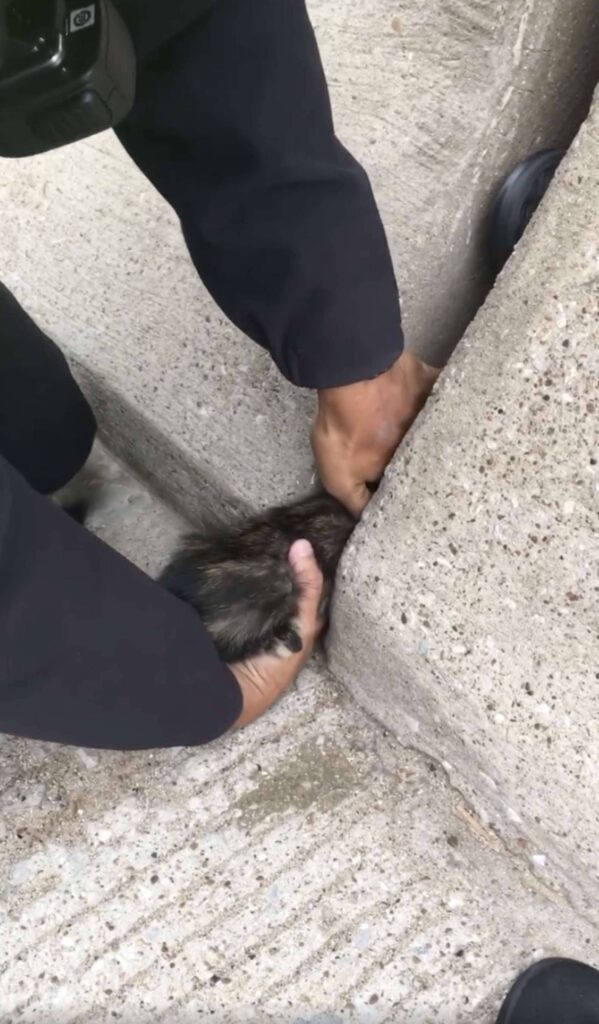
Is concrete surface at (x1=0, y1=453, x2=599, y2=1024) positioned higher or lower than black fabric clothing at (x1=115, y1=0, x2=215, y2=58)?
lower

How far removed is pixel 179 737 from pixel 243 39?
92cm

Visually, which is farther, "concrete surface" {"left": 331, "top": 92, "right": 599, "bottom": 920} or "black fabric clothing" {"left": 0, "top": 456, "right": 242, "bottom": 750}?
"concrete surface" {"left": 331, "top": 92, "right": 599, "bottom": 920}

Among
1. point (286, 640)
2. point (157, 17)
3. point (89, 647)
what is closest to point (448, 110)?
point (157, 17)

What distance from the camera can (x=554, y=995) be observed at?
1329mm

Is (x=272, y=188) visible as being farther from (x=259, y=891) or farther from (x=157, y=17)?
(x=259, y=891)

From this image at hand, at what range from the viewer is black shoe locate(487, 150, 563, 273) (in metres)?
1.54

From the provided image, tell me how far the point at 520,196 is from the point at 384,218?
9.3 inches

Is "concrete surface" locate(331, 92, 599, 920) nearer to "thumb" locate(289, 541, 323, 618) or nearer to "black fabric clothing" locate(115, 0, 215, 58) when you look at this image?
"thumb" locate(289, 541, 323, 618)

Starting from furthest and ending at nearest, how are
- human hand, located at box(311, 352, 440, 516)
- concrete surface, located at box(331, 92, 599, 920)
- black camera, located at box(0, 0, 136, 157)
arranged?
human hand, located at box(311, 352, 440, 516)
concrete surface, located at box(331, 92, 599, 920)
black camera, located at box(0, 0, 136, 157)

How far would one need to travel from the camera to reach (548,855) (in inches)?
54.2

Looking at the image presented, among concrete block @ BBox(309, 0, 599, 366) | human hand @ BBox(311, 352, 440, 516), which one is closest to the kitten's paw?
human hand @ BBox(311, 352, 440, 516)

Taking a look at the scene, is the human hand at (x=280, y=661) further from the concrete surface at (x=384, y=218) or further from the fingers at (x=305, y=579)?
the concrete surface at (x=384, y=218)

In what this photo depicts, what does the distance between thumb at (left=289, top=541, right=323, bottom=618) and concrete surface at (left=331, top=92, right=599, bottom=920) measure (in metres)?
0.07

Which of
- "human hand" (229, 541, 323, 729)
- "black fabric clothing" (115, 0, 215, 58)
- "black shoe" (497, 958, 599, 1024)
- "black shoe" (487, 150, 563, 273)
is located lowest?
"black shoe" (497, 958, 599, 1024)
